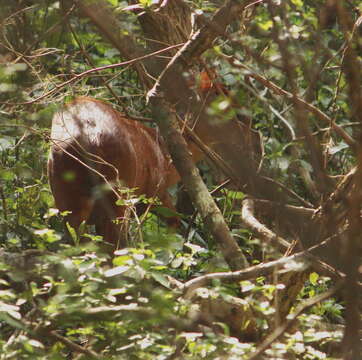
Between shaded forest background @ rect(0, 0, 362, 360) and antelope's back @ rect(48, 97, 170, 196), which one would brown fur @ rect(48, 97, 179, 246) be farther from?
shaded forest background @ rect(0, 0, 362, 360)

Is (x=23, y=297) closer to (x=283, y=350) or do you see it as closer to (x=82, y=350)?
(x=82, y=350)

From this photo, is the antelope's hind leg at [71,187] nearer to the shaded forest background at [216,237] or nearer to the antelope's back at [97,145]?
the antelope's back at [97,145]

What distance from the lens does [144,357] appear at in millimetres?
2734

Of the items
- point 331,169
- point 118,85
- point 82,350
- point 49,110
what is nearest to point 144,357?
point 82,350

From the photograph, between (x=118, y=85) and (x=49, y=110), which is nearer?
(x=49, y=110)

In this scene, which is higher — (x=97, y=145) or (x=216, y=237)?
(x=97, y=145)

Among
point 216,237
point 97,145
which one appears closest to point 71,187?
point 97,145

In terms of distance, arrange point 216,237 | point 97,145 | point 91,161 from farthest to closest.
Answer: point 97,145 < point 91,161 < point 216,237

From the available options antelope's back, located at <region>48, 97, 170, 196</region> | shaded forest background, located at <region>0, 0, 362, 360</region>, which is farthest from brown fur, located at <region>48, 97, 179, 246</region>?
shaded forest background, located at <region>0, 0, 362, 360</region>

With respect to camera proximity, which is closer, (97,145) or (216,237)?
(216,237)

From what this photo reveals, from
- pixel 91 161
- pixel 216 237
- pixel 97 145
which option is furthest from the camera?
pixel 97 145

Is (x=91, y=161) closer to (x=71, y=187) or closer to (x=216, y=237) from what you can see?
(x=71, y=187)

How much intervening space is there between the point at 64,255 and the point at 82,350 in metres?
0.36

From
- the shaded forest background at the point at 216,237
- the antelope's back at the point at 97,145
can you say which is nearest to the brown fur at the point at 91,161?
the antelope's back at the point at 97,145
